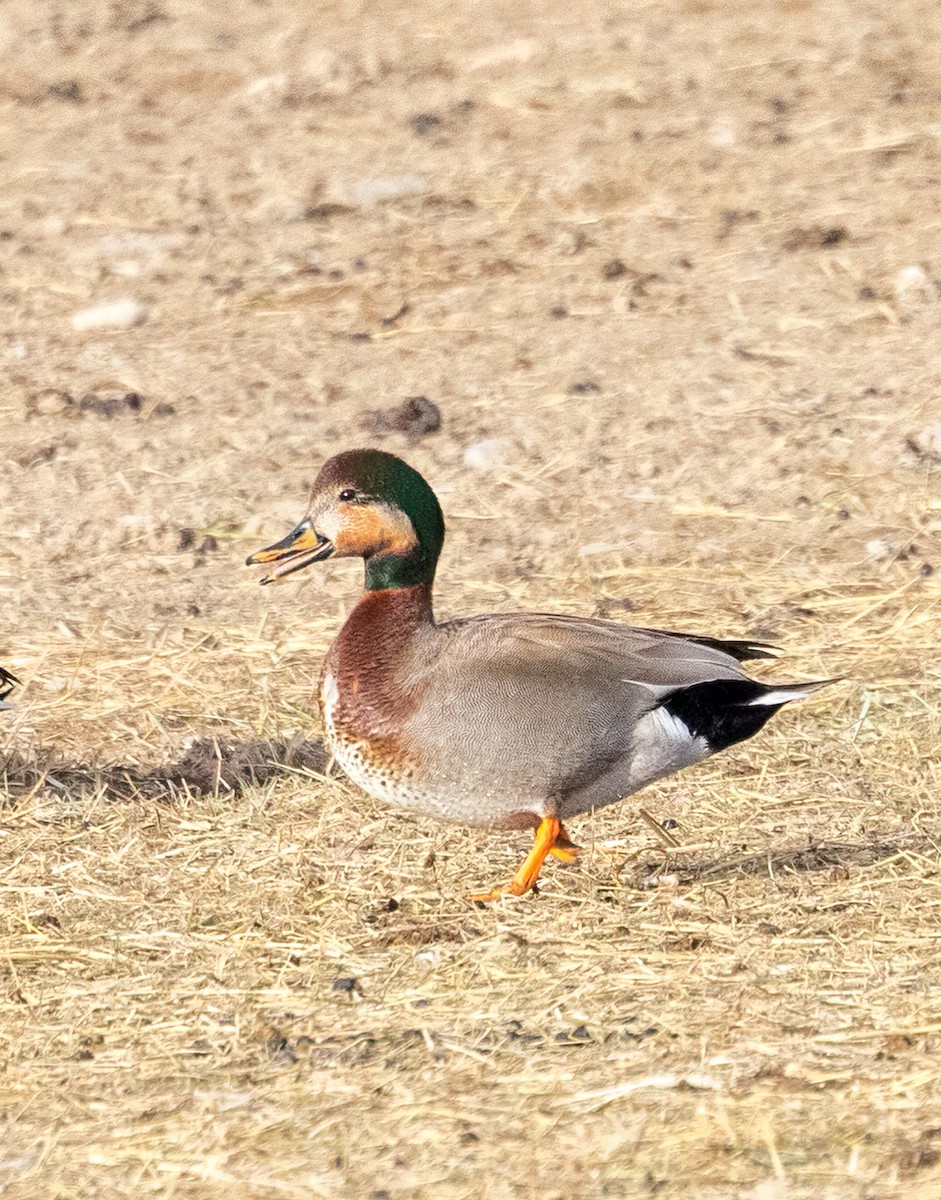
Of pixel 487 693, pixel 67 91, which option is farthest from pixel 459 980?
pixel 67 91

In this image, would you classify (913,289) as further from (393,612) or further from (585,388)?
(393,612)

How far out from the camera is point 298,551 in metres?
4.39

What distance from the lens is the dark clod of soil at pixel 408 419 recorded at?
7.25 metres

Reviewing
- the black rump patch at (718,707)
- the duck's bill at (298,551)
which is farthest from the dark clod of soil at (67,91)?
the black rump patch at (718,707)

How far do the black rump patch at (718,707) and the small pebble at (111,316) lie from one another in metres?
4.36

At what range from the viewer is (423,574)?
4363 mm

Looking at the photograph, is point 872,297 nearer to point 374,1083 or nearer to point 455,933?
point 455,933

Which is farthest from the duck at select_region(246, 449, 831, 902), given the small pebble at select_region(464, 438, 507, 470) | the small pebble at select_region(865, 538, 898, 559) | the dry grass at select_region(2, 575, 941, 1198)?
the small pebble at select_region(464, 438, 507, 470)

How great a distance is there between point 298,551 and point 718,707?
3.21 feet

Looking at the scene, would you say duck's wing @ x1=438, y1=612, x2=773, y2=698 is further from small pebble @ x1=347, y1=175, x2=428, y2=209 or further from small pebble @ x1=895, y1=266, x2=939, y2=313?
small pebble @ x1=347, y1=175, x2=428, y2=209

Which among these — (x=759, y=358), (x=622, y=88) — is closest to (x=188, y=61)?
(x=622, y=88)

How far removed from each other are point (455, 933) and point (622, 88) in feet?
21.5

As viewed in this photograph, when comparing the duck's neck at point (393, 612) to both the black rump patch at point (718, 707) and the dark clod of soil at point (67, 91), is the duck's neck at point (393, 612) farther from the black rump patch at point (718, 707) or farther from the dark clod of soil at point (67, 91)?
the dark clod of soil at point (67, 91)

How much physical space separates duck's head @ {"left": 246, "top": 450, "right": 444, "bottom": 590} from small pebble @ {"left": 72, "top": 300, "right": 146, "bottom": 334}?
391 cm
